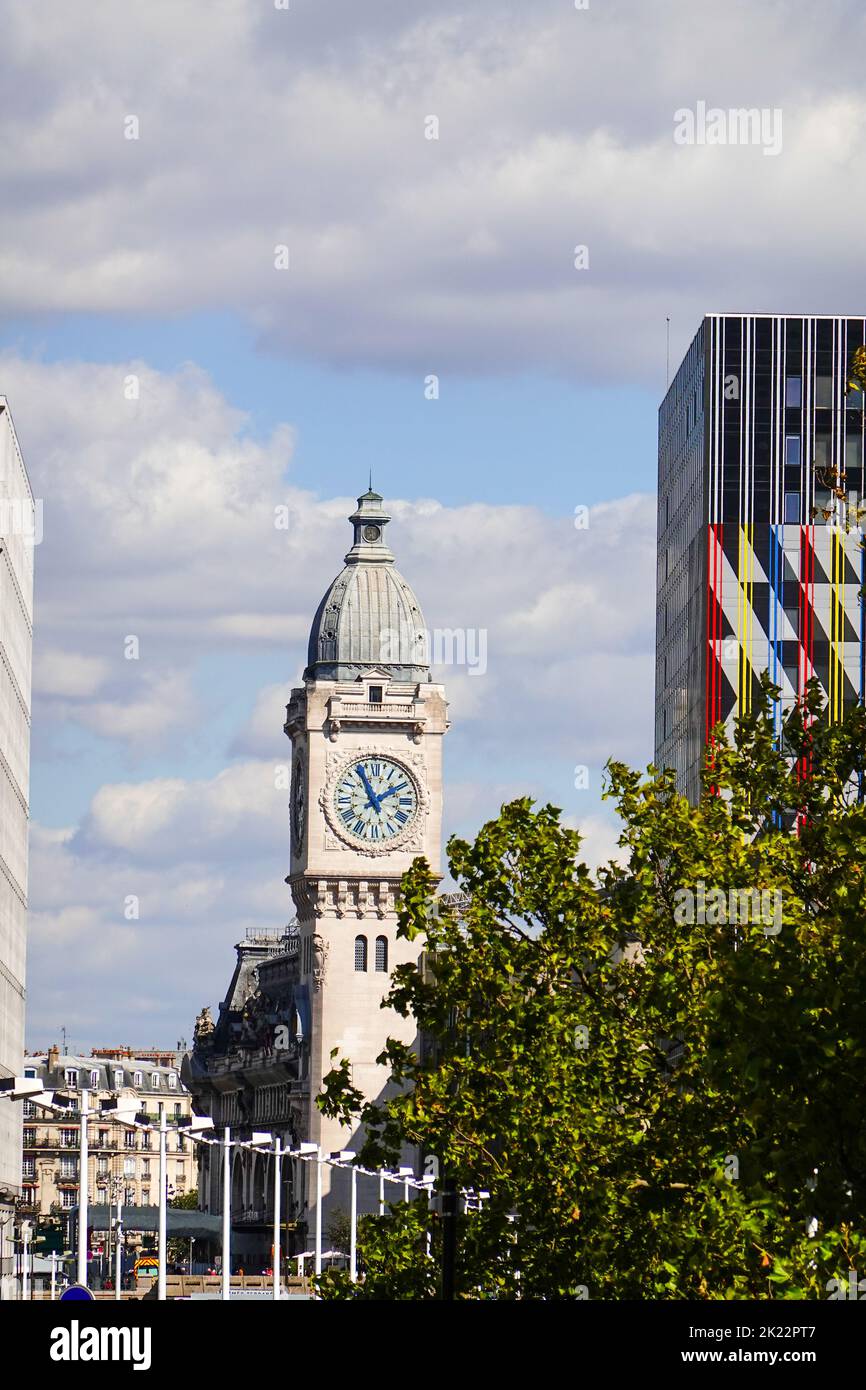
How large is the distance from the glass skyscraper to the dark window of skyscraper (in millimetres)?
51

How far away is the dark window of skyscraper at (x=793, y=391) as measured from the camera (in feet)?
499

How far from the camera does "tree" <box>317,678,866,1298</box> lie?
38906mm

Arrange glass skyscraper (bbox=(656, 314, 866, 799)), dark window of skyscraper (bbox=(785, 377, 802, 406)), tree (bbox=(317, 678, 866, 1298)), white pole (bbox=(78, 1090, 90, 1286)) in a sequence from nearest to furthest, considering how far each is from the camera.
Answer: tree (bbox=(317, 678, 866, 1298))
white pole (bbox=(78, 1090, 90, 1286))
glass skyscraper (bbox=(656, 314, 866, 799))
dark window of skyscraper (bbox=(785, 377, 802, 406))

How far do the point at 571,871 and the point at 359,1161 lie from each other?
686 cm

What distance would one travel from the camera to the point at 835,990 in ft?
77.5

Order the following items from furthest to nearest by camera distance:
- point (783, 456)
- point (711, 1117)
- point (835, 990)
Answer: point (783, 456) < point (711, 1117) < point (835, 990)

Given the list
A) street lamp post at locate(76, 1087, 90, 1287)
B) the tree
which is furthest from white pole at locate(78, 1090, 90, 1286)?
the tree

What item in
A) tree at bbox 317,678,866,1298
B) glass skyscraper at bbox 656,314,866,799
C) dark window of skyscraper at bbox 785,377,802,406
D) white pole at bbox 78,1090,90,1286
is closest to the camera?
tree at bbox 317,678,866,1298

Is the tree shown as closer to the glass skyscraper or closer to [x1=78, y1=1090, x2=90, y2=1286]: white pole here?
[x1=78, y1=1090, x2=90, y2=1286]: white pole

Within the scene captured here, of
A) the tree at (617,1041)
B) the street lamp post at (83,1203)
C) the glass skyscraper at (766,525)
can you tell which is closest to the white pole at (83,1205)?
the street lamp post at (83,1203)

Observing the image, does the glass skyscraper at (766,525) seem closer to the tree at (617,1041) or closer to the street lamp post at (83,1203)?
the street lamp post at (83,1203)

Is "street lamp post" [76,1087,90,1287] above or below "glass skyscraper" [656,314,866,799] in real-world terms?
below
